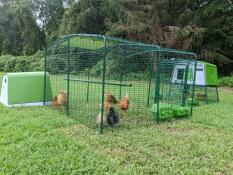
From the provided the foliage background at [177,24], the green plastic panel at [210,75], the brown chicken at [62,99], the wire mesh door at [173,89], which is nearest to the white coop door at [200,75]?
the green plastic panel at [210,75]

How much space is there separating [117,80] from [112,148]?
4.24 metres

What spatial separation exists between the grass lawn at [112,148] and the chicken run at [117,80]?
384 millimetres

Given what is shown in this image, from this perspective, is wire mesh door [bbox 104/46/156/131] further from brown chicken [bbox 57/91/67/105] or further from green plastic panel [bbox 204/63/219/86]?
green plastic panel [bbox 204/63/219/86]

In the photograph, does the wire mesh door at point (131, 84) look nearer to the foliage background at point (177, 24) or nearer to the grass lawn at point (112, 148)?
the grass lawn at point (112, 148)

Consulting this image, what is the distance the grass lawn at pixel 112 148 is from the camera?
356 centimetres

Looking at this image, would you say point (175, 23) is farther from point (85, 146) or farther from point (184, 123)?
point (85, 146)

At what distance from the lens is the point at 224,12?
692 inches

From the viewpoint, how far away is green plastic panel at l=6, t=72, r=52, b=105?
277 inches

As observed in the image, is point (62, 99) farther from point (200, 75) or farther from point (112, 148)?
point (200, 75)

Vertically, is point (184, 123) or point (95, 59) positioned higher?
point (95, 59)

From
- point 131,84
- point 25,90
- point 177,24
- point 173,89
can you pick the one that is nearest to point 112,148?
point 131,84

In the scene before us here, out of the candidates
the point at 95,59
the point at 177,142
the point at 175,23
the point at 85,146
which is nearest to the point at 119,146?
the point at 85,146

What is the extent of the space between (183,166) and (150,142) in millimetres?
889

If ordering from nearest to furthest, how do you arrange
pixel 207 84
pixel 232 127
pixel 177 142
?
pixel 177 142 → pixel 232 127 → pixel 207 84
